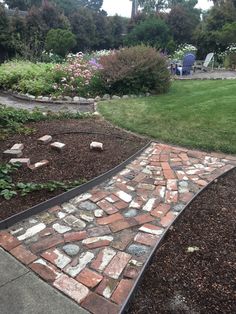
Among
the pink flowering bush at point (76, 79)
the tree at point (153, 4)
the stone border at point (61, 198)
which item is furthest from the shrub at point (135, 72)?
the tree at point (153, 4)

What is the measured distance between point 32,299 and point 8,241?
715 millimetres

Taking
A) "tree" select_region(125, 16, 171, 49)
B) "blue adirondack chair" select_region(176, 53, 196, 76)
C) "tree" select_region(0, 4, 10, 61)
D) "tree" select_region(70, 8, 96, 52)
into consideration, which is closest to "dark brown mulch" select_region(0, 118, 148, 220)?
"blue adirondack chair" select_region(176, 53, 196, 76)

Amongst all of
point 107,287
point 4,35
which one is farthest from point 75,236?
point 4,35

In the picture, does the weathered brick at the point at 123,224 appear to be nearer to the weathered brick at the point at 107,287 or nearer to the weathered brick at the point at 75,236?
the weathered brick at the point at 75,236

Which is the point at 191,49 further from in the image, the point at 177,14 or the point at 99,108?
the point at 99,108

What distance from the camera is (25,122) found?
566 cm

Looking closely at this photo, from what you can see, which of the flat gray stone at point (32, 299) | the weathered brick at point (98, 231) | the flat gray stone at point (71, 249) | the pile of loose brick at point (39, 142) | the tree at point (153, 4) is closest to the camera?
the flat gray stone at point (32, 299)

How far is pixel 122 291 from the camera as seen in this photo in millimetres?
2291

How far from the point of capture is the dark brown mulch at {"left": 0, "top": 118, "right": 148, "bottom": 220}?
3428mm

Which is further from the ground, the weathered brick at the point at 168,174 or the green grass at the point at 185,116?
the green grass at the point at 185,116

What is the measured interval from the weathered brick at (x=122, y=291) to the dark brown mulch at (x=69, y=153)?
50.2 inches

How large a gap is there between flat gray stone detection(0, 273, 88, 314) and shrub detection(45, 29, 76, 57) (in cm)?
1650

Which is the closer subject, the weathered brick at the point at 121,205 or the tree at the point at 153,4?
the weathered brick at the point at 121,205

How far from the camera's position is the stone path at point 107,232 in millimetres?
Answer: 2361
